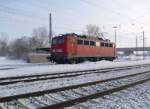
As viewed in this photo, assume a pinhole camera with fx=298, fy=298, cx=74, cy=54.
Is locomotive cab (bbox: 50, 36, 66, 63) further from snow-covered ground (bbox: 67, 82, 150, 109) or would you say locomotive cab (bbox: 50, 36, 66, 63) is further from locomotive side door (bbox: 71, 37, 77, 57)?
snow-covered ground (bbox: 67, 82, 150, 109)

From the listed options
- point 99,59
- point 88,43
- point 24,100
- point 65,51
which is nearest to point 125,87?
point 24,100

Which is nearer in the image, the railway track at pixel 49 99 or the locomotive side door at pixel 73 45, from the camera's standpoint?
the railway track at pixel 49 99

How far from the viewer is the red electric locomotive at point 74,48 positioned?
32.0 meters

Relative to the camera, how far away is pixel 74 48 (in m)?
32.3

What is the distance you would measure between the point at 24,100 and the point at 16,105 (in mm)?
719

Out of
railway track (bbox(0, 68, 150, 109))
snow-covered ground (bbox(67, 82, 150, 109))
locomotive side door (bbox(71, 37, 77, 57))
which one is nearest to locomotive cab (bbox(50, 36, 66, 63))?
locomotive side door (bbox(71, 37, 77, 57))

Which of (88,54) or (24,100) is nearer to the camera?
(24,100)

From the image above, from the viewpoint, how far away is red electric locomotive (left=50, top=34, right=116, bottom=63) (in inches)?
1261

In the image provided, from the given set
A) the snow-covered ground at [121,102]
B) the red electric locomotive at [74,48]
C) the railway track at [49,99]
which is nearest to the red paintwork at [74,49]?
the red electric locomotive at [74,48]

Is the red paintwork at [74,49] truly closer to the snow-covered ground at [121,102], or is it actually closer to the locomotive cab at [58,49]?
the locomotive cab at [58,49]

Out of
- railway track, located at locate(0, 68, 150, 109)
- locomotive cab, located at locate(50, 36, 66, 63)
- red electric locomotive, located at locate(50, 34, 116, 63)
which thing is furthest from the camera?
locomotive cab, located at locate(50, 36, 66, 63)

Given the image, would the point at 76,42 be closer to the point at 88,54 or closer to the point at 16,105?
the point at 88,54

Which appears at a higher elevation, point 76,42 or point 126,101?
point 76,42

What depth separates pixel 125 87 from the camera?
1259 cm
